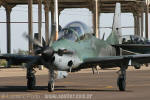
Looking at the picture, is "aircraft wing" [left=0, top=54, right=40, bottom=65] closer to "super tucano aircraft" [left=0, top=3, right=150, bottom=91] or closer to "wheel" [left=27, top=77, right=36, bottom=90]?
"super tucano aircraft" [left=0, top=3, right=150, bottom=91]

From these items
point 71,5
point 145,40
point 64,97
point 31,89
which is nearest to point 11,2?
point 71,5

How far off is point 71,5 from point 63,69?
59.7 metres

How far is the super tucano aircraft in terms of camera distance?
2031 cm

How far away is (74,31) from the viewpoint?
885 inches

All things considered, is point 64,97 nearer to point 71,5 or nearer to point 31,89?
point 31,89

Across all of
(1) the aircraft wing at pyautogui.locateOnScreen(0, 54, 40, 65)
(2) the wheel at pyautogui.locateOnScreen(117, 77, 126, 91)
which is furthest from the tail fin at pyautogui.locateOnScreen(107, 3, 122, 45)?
(1) the aircraft wing at pyautogui.locateOnScreen(0, 54, 40, 65)

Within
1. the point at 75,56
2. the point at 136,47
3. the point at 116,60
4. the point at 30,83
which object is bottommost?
the point at 30,83

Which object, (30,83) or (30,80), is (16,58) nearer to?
(30,80)

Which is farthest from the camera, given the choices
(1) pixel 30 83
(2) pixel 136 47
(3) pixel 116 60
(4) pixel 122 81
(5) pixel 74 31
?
(2) pixel 136 47

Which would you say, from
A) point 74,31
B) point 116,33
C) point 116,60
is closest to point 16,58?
point 74,31

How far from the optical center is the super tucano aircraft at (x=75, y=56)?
20.3 meters

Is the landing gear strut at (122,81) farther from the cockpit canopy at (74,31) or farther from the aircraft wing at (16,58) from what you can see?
the aircraft wing at (16,58)

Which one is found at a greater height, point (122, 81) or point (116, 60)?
point (116, 60)

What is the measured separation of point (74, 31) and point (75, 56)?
1425 millimetres
